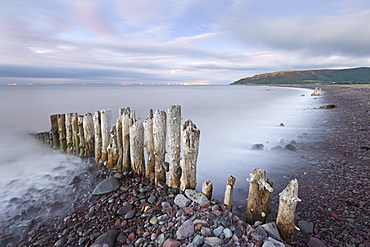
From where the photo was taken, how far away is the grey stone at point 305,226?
3.18 m

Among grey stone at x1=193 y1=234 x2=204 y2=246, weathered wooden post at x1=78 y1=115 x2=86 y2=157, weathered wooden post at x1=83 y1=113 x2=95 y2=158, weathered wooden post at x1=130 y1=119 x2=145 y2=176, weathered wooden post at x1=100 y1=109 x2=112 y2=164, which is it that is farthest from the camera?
weathered wooden post at x1=78 y1=115 x2=86 y2=157

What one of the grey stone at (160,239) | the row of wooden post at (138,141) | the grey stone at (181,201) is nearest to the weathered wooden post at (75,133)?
the row of wooden post at (138,141)

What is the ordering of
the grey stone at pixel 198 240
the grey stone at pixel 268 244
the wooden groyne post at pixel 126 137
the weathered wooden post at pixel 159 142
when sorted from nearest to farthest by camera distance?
the grey stone at pixel 268 244 < the grey stone at pixel 198 240 < the weathered wooden post at pixel 159 142 < the wooden groyne post at pixel 126 137

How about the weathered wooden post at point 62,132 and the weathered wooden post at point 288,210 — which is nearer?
the weathered wooden post at point 288,210

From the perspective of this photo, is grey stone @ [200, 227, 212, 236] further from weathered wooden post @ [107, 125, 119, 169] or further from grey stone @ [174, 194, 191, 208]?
weathered wooden post @ [107, 125, 119, 169]

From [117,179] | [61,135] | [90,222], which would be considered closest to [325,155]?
[117,179]

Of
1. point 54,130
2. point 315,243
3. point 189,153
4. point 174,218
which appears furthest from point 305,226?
point 54,130

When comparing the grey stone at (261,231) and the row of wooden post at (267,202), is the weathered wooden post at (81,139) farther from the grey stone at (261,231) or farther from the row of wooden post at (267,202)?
the grey stone at (261,231)

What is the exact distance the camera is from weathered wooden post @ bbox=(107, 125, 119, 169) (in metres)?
5.12

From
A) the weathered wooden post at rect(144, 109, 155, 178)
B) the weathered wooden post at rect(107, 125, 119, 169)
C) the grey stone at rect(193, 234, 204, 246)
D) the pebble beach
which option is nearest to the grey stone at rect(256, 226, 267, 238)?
the pebble beach

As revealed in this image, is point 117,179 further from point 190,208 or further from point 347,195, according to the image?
point 347,195

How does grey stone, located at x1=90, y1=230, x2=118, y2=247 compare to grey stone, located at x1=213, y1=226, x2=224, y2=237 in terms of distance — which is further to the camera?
grey stone, located at x1=90, y1=230, x2=118, y2=247

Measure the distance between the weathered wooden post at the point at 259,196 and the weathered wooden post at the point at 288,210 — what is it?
0.23 m

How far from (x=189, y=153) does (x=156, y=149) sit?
3.00 ft
